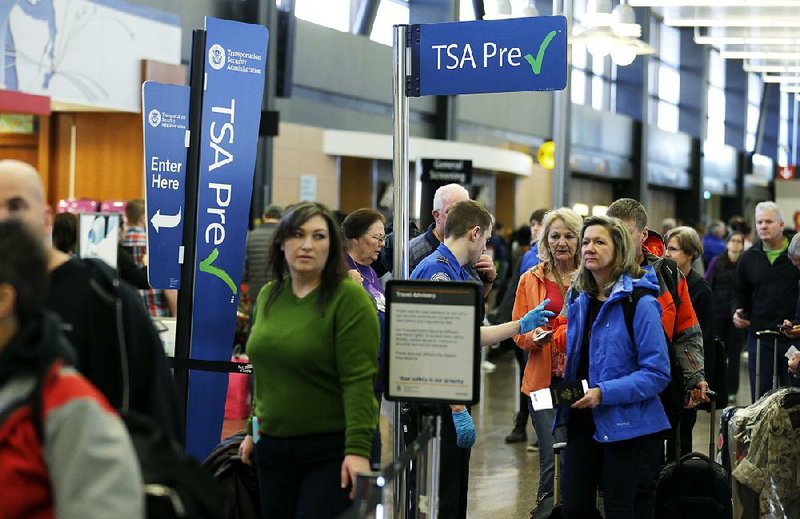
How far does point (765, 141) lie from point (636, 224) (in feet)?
132

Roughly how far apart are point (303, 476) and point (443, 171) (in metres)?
8.03

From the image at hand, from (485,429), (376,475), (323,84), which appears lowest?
(485,429)

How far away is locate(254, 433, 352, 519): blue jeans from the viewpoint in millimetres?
3740

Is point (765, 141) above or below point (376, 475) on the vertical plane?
above

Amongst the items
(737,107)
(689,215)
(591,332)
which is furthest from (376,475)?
(737,107)

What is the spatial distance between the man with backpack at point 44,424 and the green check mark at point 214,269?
11.0ft

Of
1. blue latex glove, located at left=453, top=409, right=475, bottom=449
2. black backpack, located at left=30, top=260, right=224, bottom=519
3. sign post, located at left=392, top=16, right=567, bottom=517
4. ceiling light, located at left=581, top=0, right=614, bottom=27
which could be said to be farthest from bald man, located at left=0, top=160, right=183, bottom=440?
ceiling light, located at left=581, top=0, right=614, bottom=27

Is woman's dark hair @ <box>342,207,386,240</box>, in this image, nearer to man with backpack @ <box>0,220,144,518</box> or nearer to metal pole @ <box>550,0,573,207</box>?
man with backpack @ <box>0,220,144,518</box>

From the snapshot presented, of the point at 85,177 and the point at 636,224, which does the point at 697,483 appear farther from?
the point at 85,177

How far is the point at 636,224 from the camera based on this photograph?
5746mm

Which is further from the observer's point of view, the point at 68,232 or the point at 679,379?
the point at 68,232

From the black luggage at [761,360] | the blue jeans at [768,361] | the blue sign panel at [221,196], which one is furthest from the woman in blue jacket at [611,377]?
the blue jeans at [768,361]

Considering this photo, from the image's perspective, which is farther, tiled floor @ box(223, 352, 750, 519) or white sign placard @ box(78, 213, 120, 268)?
white sign placard @ box(78, 213, 120, 268)

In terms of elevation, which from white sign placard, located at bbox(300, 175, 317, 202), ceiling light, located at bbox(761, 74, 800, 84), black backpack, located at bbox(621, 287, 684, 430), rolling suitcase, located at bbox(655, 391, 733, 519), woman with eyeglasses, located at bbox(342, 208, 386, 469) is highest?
ceiling light, located at bbox(761, 74, 800, 84)
